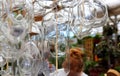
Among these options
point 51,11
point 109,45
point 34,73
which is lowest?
point 109,45

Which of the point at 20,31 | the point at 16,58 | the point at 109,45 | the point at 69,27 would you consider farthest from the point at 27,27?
the point at 109,45

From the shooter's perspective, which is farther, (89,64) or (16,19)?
(89,64)

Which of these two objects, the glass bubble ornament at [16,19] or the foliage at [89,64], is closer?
the glass bubble ornament at [16,19]

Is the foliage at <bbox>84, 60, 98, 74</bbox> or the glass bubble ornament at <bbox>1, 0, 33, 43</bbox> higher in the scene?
the glass bubble ornament at <bbox>1, 0, 33, 43</bbox>

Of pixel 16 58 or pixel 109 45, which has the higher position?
pixel 16 58

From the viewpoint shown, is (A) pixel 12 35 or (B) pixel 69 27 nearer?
(A) pixel 12 35

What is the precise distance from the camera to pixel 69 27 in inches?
48.6

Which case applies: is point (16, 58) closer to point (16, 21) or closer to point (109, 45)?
point (16, 21)

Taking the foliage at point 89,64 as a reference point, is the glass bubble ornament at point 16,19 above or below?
above

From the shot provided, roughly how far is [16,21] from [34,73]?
213 mm

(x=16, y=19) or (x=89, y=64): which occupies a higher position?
(x=16, y=19)

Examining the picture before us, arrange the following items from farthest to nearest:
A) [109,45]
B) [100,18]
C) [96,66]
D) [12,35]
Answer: [96,66]
[109,45]
[100,18]
[12,35]

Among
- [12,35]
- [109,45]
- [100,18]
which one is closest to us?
[12,35]

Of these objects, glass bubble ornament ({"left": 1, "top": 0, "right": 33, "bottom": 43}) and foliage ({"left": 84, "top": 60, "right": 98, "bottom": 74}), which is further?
foliage ({"left": 84, "top": 60, "right": 98, "bottom": 74})
